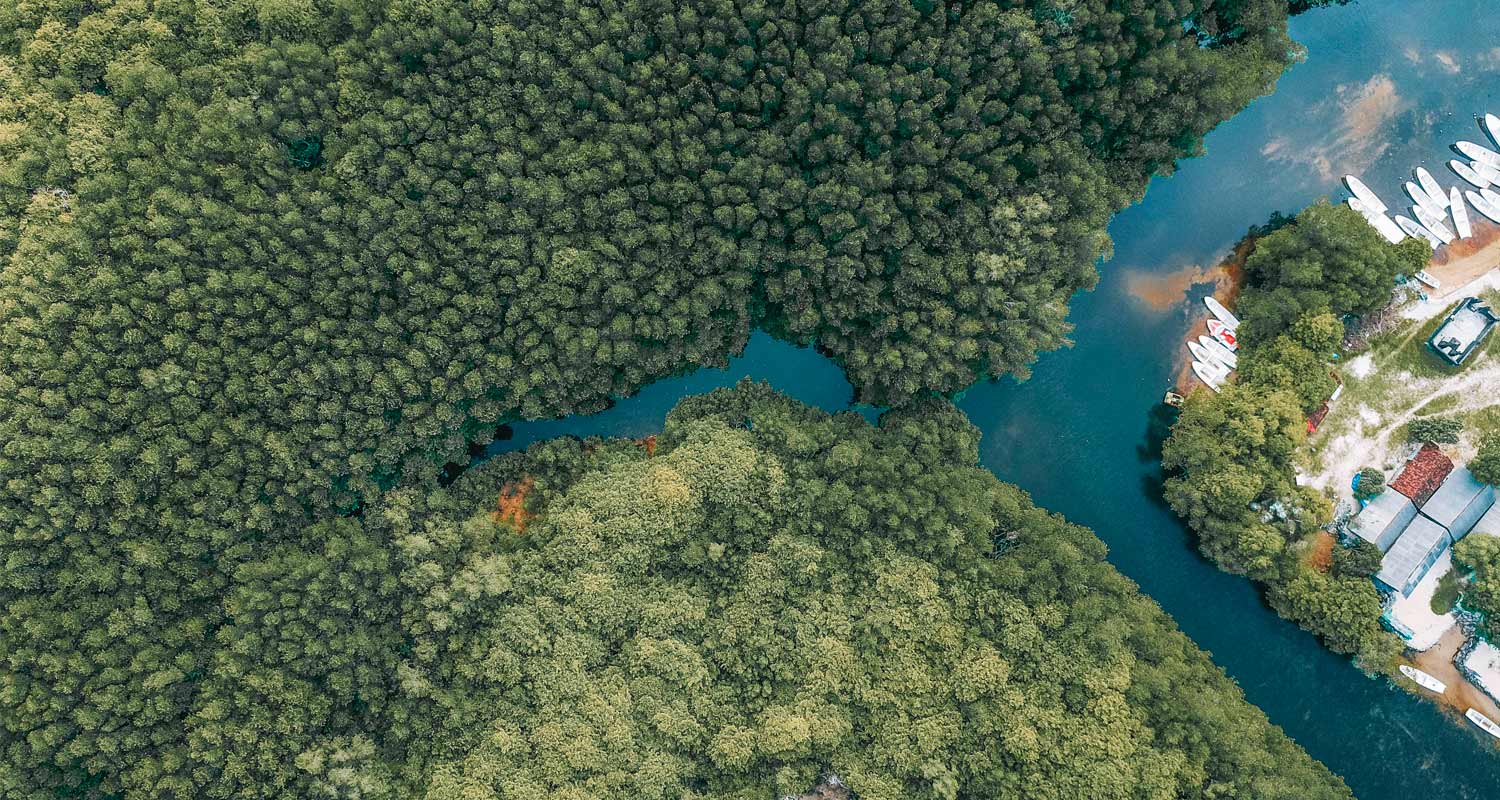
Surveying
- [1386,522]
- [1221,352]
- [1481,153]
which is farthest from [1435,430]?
[1481,153]

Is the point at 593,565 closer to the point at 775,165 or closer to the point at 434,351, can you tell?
the point at 434,351

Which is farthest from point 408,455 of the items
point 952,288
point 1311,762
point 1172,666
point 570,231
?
point 1311,762

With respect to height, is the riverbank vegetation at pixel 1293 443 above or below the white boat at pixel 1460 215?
below

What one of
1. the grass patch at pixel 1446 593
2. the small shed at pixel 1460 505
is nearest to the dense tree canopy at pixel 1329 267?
the small shed at pixel 1460 505

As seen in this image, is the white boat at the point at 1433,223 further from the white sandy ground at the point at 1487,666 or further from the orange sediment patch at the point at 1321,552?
the white sandy ground at the point at 1487,666

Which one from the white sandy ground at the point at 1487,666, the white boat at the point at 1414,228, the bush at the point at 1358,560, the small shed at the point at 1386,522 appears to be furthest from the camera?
the white boat at the point at 1414,228

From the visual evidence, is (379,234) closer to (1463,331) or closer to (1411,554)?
(1411,554)

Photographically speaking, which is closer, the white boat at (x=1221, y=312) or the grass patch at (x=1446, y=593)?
the grass patch at (x=1446, y=593)

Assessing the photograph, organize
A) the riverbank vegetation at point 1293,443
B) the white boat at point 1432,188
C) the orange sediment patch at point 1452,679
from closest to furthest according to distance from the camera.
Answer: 1. the riverbank vegetation at point 1293,443
2. the orange sediment patch at point 1452,679
3. the white boat at point 1432,188

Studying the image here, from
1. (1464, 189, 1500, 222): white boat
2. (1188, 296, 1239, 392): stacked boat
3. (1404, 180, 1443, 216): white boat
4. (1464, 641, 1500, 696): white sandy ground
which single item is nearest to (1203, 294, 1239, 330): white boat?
(1188, 296, 1239, 392): stacked boat
